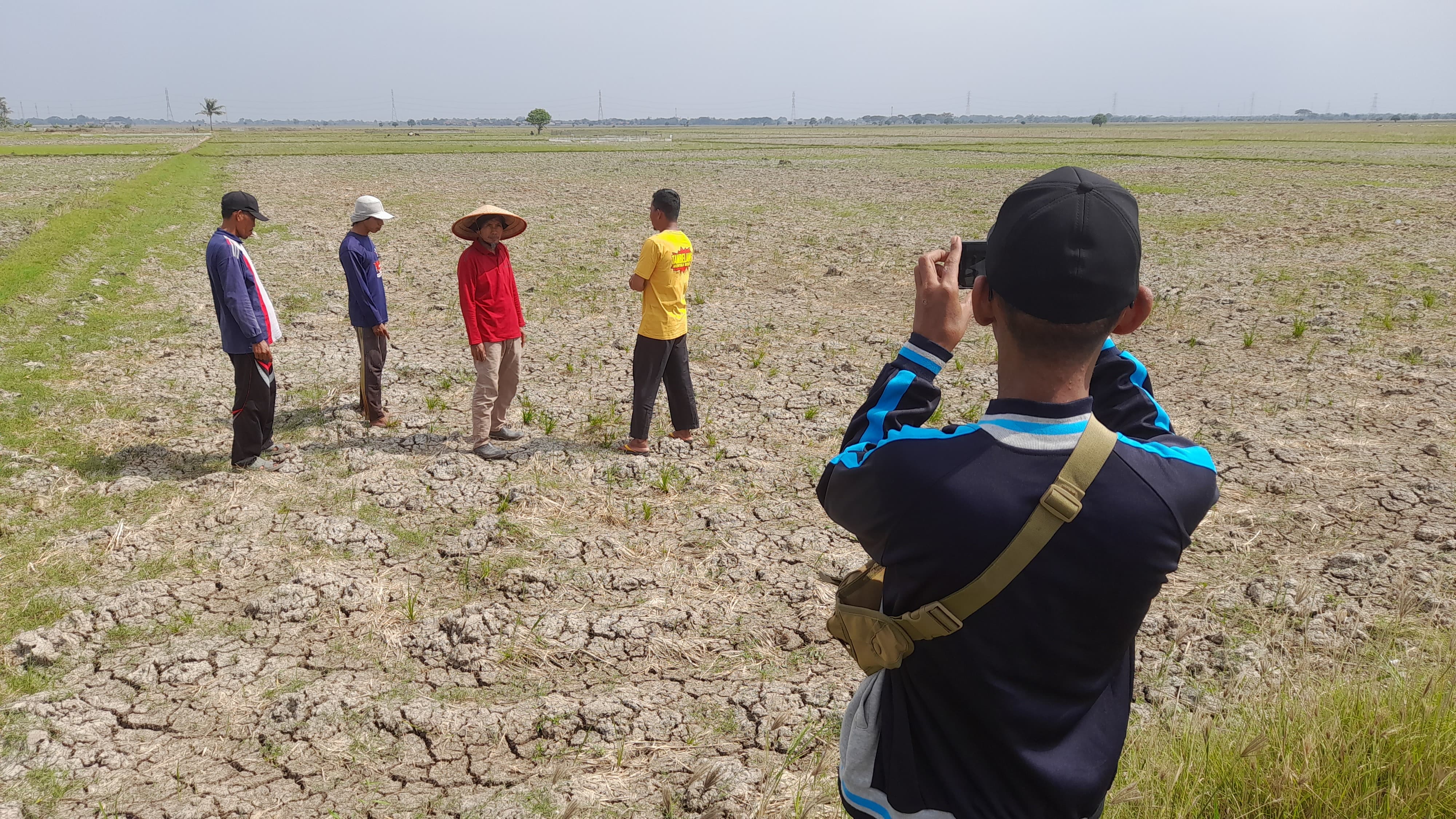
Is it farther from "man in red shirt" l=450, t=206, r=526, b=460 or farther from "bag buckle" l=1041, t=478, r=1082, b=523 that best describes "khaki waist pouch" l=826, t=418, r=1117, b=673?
"man in red shirt" l=450, t=206, r=526, b=460

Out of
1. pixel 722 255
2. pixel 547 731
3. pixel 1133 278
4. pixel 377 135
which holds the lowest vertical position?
pixel 547 731

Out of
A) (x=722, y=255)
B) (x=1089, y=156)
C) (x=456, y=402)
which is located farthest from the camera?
(x=1089, y=156)

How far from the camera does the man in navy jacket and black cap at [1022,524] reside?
1495mm

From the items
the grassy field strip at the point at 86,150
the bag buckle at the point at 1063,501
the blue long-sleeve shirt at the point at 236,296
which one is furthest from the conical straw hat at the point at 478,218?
the grassy field strip at the point at 86,150

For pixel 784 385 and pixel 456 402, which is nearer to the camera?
pixel 456 402

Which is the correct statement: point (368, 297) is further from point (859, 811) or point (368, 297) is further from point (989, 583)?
point (989, 583)

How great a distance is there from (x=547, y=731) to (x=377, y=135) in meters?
119

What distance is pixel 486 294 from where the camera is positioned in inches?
275

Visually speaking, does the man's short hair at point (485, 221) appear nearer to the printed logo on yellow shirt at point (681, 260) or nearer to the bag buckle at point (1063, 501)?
the printed logo on yellow shirt at point (681, 260)

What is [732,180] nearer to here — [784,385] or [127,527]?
[784,385]

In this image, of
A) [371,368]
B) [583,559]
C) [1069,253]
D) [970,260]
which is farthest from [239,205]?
[1069,253]

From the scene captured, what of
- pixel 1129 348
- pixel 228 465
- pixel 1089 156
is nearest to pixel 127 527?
pixel 228 465

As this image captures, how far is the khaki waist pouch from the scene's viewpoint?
1.45 m

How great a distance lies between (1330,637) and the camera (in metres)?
4.65
